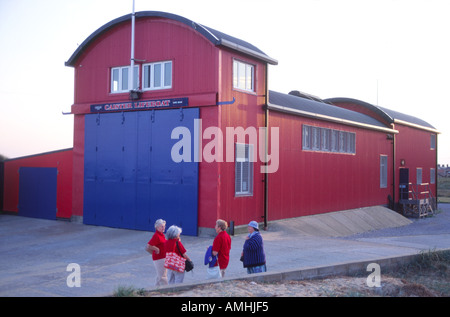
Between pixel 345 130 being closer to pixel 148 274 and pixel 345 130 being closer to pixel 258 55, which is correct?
pixel 258 55

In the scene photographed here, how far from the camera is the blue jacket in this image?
28.7 ft

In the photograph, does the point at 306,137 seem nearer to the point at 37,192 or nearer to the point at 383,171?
the point at 383,171

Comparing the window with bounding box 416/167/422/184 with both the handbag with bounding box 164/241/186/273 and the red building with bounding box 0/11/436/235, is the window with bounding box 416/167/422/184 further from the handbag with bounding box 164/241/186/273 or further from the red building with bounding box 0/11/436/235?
the handbag with bounding box 164/241/186/273

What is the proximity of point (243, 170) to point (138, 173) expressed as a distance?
3.62m

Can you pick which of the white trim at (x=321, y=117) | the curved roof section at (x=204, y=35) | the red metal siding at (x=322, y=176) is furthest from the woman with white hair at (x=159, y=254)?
the white trim at (x=321, y=117)

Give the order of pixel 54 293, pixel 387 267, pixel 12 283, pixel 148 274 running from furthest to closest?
pixel 387 267 → pixel 148 274 → pixel 12 283 → pixel 54 293

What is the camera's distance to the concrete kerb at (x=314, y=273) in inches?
301

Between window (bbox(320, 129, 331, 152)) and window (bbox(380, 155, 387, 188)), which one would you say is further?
window (bbox(380, 155, 387, 188))

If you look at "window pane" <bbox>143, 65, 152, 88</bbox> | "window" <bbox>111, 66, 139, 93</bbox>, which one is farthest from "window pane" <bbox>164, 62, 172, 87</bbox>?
"window" <bbox>111, 66, 139, 93</bbox>

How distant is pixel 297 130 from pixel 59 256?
35.2ft

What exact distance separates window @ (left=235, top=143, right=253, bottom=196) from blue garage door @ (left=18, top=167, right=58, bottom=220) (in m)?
7.99

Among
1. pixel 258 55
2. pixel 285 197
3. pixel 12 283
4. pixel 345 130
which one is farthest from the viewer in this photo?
pixel 345 130
